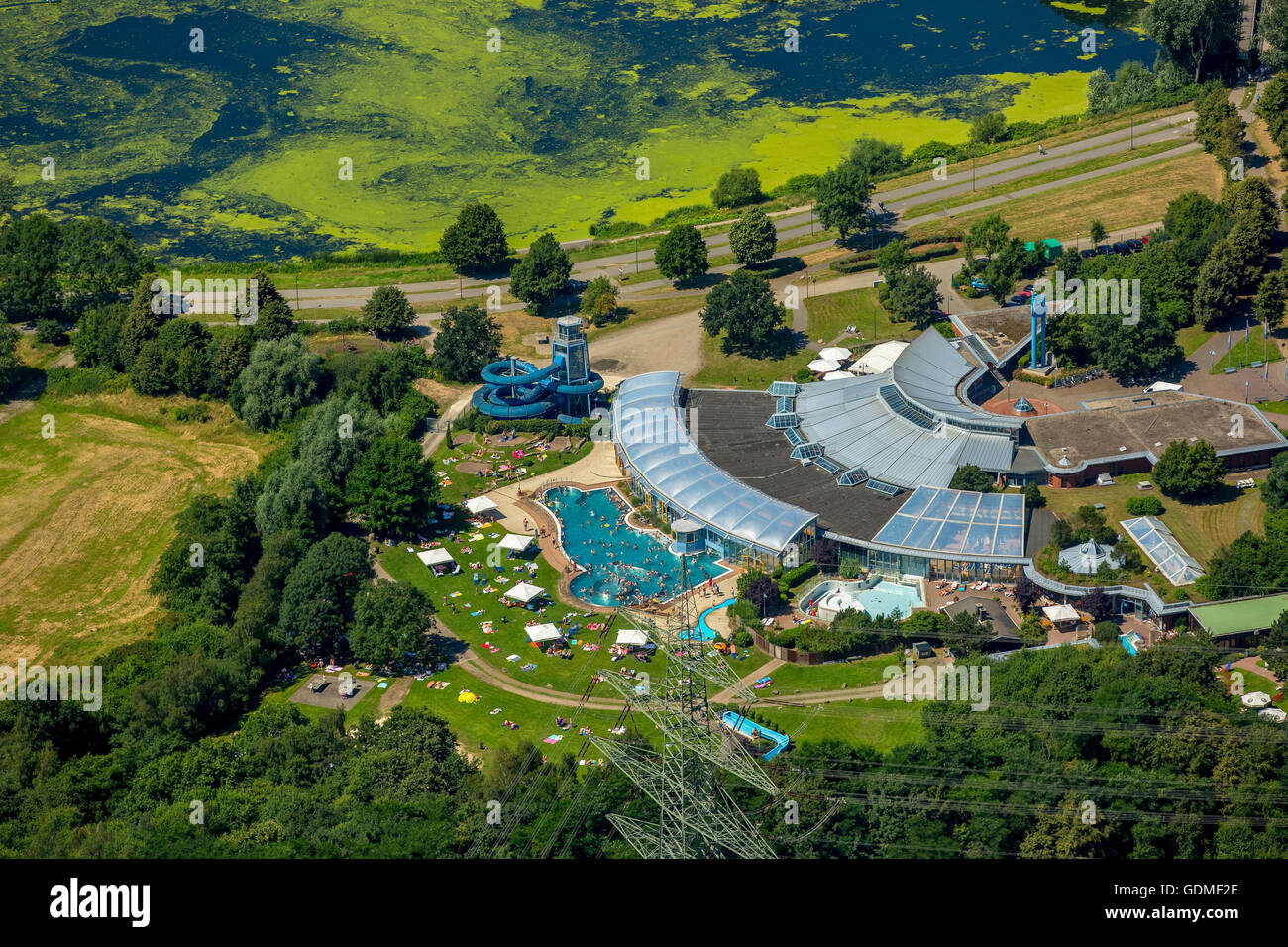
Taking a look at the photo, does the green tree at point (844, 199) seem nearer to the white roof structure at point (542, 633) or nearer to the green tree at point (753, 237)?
the green tree at point (753, 237)

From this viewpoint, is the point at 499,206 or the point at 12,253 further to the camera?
the point at 499,206

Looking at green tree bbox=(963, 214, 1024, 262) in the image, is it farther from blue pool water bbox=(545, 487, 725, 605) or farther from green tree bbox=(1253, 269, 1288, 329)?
blue pool water bbox=(545, 487, 725, 605)

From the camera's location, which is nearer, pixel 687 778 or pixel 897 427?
pixel 687 778

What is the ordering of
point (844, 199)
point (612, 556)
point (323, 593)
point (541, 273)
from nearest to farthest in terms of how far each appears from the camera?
1. point (323, 593)
2. point (612, 556)
3. point (541, 273)
4. point (844, 199)

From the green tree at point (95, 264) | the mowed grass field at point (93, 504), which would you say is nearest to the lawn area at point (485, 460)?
the mowed grass field at point (93, 504)

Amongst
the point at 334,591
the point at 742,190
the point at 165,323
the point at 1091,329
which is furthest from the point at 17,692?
the point at 742,190

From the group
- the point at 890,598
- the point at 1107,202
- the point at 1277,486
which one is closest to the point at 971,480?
the point at 890,598

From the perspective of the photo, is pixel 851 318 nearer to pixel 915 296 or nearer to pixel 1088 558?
pixel 915 296

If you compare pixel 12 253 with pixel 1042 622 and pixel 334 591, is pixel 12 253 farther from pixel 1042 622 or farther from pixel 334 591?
pixel 1042 622
